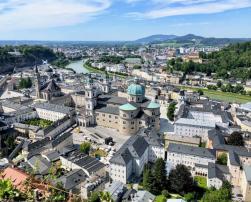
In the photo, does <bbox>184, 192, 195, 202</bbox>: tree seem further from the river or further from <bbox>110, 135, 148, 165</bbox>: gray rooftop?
the river

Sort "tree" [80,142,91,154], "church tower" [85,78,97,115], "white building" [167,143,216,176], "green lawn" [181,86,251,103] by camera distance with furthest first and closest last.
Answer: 1. "green lawn" [181,86,251,103]
2. "church tower" [85,78,97,115]
3. "tree" [80,142,91,154]
4. "white building" [167,143,216,176]

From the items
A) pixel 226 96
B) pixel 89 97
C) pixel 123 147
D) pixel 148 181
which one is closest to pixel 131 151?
pixel 123 147

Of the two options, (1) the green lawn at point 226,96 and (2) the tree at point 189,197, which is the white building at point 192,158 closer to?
(2) the tree at point 189,197

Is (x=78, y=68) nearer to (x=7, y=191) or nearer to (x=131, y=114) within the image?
(x=131, y=114)

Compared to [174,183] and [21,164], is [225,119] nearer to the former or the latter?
[174,183]

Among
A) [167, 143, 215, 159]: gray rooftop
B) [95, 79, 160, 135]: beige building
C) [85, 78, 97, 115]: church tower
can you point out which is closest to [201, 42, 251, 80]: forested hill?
[95, 79, 160, 135]: beige building

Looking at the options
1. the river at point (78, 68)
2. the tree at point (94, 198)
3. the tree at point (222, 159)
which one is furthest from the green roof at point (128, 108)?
the river at point (78, 68)
